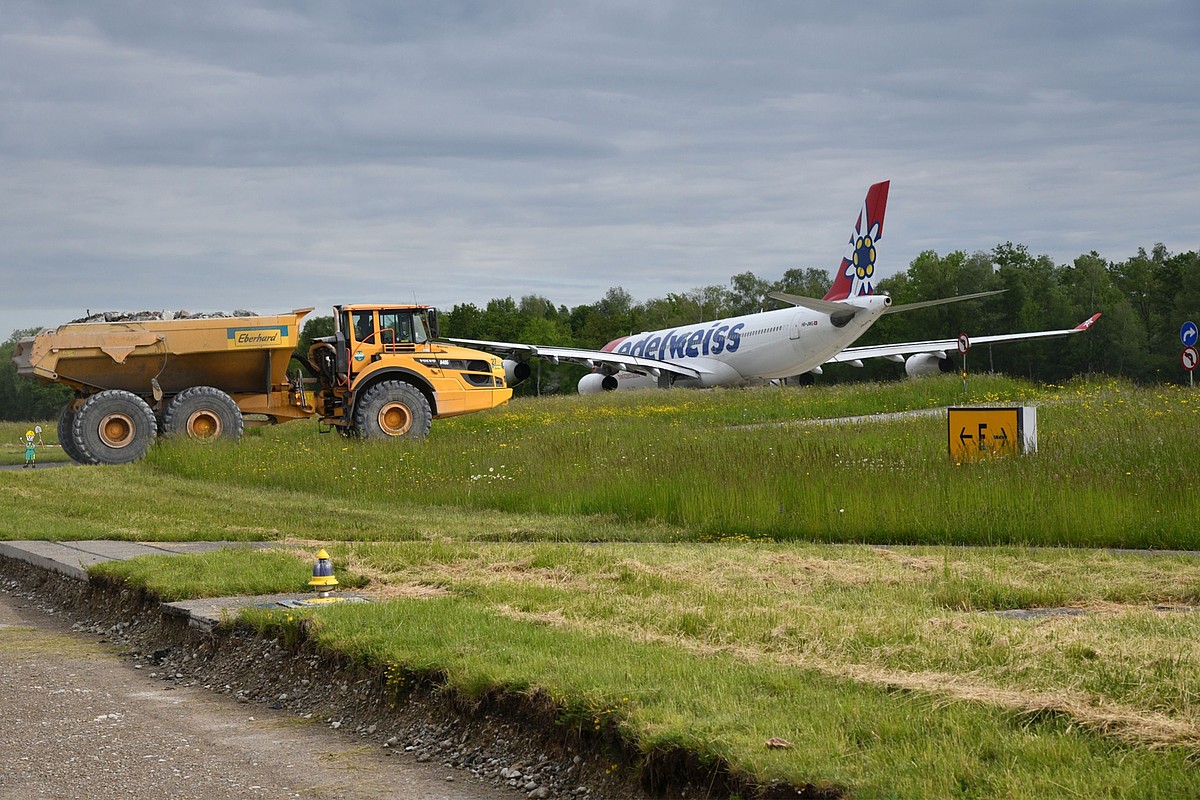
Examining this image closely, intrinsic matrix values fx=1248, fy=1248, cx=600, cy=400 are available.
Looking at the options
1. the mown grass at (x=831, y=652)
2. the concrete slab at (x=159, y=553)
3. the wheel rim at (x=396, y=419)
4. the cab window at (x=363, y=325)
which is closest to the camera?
the mown grass at (x=831, y=652)

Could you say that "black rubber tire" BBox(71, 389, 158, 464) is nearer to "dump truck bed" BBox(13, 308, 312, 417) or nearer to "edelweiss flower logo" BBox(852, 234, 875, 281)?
"dump truck bed" BBox(13, 308, 312, 417)

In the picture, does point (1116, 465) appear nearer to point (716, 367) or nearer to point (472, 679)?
point (472, 679)

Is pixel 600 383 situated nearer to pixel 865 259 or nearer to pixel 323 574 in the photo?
pixel 865 259

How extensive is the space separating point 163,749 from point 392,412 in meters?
20.5

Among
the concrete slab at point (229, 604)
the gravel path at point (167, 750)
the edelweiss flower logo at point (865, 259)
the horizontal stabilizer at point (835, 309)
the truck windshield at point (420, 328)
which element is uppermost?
the edelweiss flower logo at point (865, 259)

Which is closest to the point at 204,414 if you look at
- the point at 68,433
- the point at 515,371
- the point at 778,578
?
the point at 68,433

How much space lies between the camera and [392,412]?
85.2ft

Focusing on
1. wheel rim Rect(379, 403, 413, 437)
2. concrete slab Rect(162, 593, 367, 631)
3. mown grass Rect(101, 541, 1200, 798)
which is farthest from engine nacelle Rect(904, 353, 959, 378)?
concrete slab Rect(162, 593, 367, 631)

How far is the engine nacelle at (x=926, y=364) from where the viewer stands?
48.9 metres

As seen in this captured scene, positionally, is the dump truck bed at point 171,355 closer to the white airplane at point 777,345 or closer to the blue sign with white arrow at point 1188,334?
the white airplane at point 777,345

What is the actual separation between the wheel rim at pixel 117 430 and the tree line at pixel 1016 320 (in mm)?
54468

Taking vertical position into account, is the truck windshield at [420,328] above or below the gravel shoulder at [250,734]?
above

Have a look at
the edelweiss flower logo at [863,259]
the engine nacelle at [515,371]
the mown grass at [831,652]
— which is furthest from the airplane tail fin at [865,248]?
the mown grass at [831,652]

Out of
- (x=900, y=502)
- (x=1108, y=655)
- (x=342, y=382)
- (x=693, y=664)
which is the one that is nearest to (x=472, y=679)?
(x=693, y=664)
